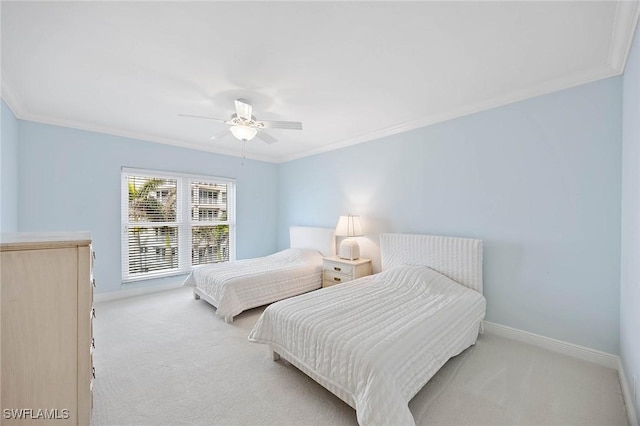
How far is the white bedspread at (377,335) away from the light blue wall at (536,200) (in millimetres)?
540

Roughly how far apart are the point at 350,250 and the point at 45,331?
3.09 m

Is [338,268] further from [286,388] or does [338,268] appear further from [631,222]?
[631,222]

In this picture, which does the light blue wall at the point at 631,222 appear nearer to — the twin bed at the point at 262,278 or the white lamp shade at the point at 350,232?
the white lamp shade at the point at 350,232

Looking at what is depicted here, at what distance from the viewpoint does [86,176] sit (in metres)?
3.51

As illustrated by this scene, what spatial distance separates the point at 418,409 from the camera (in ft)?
Answer: 5.53

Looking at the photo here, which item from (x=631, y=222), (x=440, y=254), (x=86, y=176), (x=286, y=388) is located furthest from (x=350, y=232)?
(x=86, y=176)

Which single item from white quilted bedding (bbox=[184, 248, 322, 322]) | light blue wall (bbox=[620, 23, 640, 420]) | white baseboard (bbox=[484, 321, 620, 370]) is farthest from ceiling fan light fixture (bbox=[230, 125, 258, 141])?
white baseboard (bbox=[484, 321, 620, 370])

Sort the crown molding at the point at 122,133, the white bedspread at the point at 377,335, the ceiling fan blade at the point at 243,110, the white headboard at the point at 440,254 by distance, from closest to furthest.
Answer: the white bedspread at the point at 377,335, the ceiling fan blade at the point at 243,110, the white headboard at the point at 440,254, the crown molding at the point at 122,133

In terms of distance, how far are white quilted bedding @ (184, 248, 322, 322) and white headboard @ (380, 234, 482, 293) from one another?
1.14 metres

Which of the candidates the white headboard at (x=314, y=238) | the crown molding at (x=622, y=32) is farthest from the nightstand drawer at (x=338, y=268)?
the crown molding at (x=622, y=32)

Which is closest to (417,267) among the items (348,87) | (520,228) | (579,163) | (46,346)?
(520,228)

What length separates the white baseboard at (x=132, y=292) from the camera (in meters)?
3.61

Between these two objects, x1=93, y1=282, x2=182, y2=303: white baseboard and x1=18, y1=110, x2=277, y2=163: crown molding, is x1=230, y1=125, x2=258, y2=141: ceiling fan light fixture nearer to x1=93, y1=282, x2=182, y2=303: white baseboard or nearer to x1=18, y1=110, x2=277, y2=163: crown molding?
x1=18, y1=110, x2=277, y2=163: crown molding

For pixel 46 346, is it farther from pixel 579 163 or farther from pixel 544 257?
pixel 579 163
